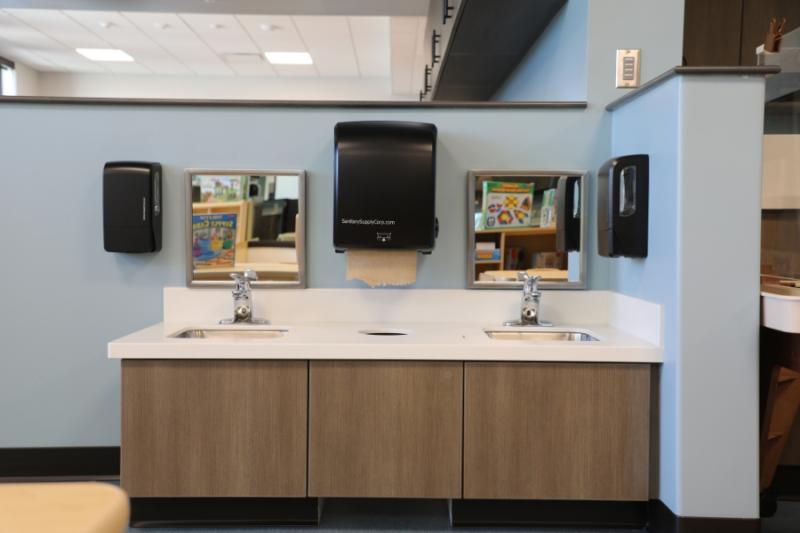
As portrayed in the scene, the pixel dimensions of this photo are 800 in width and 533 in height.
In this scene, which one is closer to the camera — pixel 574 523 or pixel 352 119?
pixel 574 523

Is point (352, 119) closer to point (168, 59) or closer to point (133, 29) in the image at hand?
point (133, 29)

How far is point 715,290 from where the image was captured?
83.8 inches

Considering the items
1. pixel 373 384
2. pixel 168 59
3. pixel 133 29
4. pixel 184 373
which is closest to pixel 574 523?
pixel 373 384

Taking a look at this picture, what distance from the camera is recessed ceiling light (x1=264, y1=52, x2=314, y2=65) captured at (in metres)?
7.64

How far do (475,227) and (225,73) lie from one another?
6.76 metres

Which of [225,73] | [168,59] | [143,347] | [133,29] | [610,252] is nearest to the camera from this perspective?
[143,347]

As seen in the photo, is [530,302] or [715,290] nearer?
[715,290]

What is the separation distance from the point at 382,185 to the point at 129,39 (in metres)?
5.71

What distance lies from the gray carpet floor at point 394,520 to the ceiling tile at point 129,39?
5.31 m

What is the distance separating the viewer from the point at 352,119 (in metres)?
2.76

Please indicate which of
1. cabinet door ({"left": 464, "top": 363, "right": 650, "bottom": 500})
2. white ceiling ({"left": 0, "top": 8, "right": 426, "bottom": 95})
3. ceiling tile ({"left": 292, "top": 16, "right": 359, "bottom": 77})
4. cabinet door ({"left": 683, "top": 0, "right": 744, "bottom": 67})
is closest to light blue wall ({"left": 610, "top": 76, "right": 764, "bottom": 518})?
cabinet door ({"left": 464, "top": 363, "right": 650, "bottom": 500})

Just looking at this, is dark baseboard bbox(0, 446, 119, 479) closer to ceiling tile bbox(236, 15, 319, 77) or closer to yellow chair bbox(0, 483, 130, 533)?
yellow chair bbox(0, 483, 130, 533)

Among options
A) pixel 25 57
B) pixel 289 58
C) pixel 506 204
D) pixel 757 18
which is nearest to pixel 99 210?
pixel 506 204

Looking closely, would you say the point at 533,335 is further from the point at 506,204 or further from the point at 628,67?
the point at 628,67
